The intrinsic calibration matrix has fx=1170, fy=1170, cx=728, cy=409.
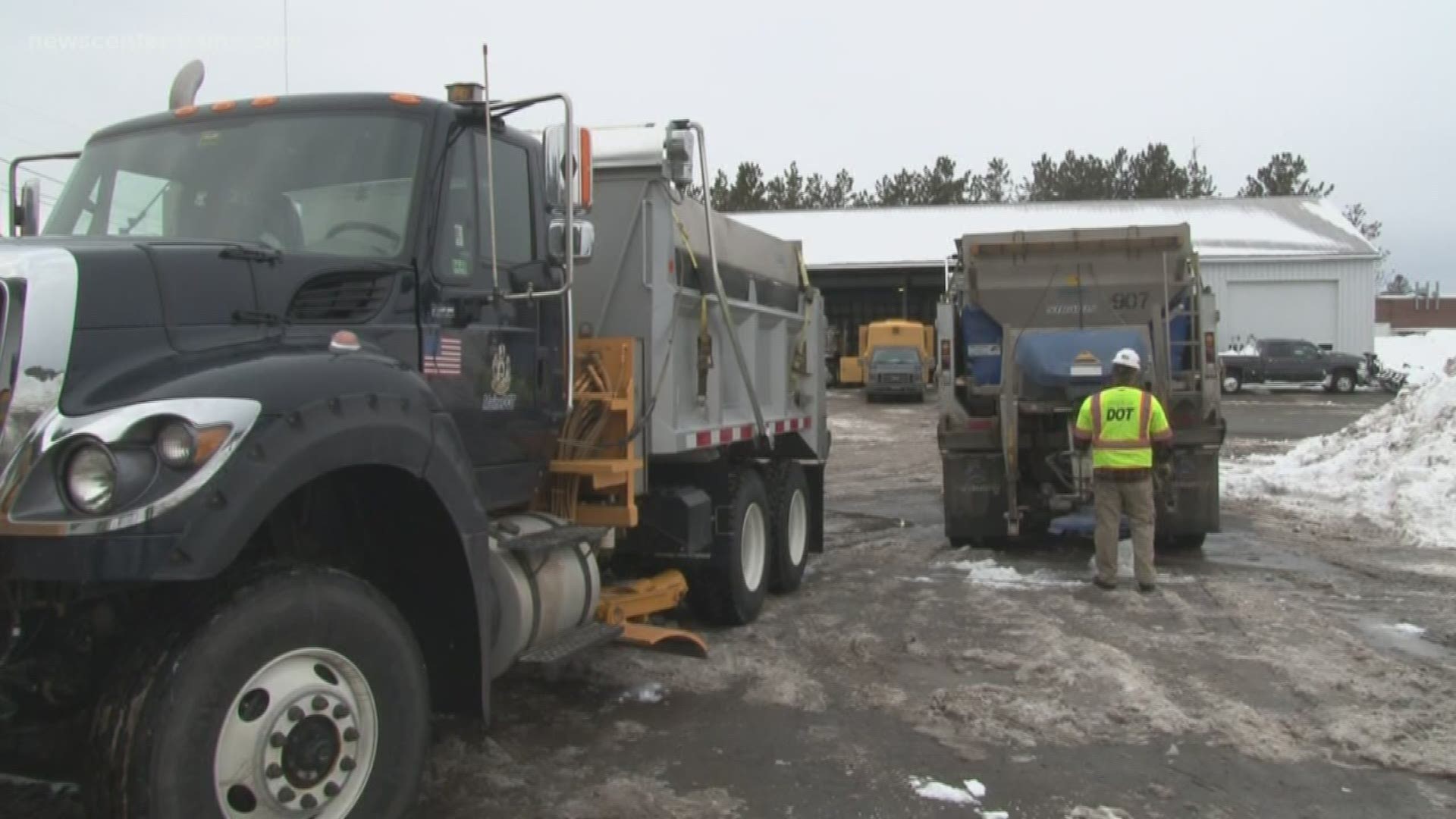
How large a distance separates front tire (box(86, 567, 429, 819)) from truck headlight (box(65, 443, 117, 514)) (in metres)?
0.42

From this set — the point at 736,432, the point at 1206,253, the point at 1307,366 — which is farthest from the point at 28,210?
the point at 1206,253

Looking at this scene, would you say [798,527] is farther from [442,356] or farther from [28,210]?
[28,210]

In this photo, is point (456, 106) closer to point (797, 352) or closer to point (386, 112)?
point (386, 112)

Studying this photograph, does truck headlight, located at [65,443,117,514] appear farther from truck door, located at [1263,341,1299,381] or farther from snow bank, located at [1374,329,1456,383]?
snow bank, located at [1374,329,1456,383]

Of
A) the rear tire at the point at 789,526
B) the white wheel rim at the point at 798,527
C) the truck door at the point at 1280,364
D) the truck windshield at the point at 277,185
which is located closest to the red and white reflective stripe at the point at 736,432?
the rear tire at the point at 789,526

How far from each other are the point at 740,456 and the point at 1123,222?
1602 inches

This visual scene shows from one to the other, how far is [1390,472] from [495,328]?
12.0 meters

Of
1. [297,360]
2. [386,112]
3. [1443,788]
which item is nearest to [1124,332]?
[1443,788]

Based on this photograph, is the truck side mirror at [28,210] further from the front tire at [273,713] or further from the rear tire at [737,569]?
the rear tire at [737,569]

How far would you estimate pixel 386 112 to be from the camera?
464 cm

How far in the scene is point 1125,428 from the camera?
900cm

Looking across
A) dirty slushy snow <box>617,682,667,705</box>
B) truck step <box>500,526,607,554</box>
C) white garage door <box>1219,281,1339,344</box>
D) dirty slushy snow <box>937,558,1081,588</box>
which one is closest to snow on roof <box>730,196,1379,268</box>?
white garage door <box>1219,281,1339,344</box>

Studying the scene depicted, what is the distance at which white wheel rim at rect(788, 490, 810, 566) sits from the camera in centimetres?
888

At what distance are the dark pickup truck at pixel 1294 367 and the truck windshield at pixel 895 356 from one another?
965 centimetres
